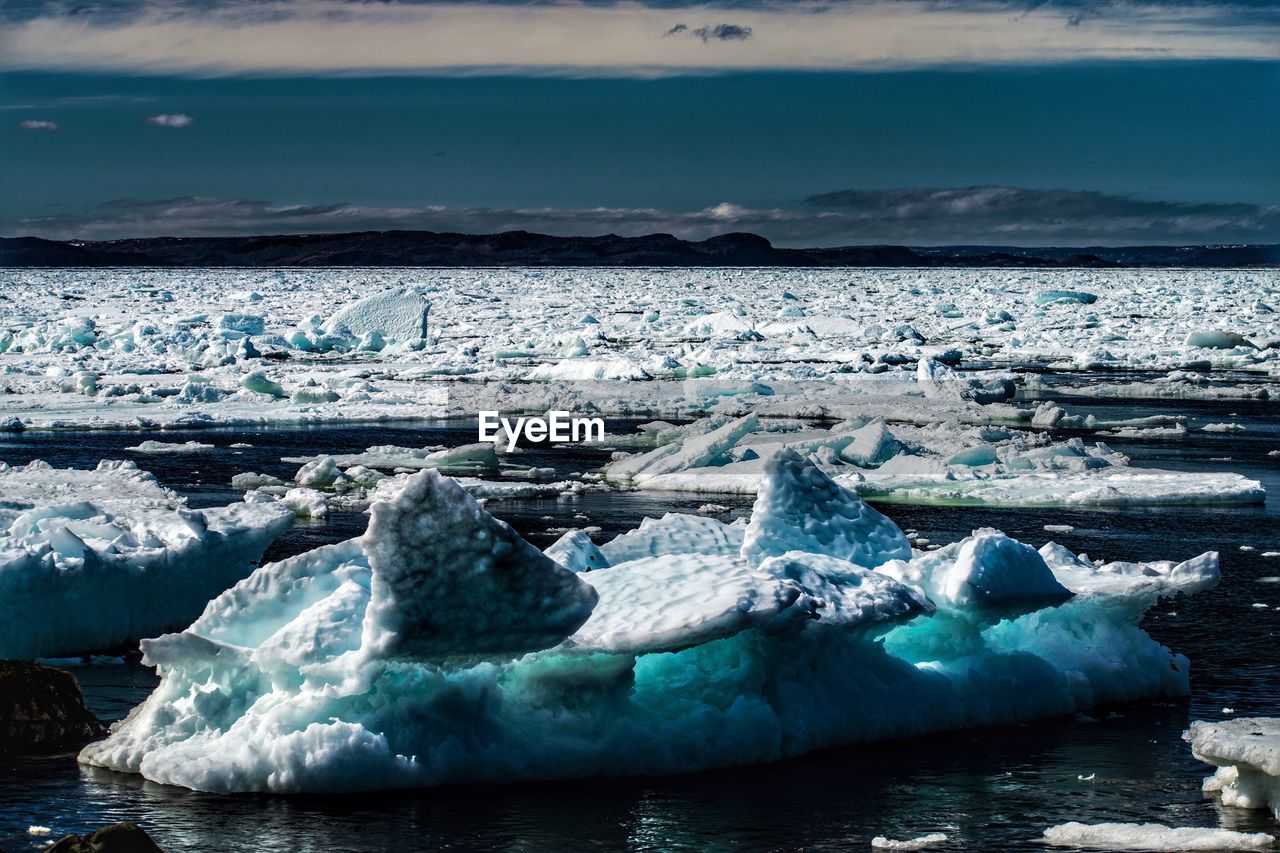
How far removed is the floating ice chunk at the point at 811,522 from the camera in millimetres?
8062

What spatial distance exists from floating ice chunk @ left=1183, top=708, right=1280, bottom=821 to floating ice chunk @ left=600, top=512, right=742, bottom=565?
2.61m

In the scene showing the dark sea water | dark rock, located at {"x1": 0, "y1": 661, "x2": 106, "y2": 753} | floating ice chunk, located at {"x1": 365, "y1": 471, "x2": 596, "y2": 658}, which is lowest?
the dark sea water

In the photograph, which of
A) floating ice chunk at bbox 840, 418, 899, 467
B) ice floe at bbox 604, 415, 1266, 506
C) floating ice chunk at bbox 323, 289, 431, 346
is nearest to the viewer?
ice floe at bbox 604, 415, 1266, 506

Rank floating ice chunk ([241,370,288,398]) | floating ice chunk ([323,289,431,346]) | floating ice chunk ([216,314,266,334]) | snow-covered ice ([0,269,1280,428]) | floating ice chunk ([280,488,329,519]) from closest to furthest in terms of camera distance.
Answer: floating ice chunk ([280,488,329,519])
snow-covered ice ([0,269,1280,428])
floating ice chunk ([241,370,288,398])
floating ice chunk ([323,289,431,346])
floating ice chunk ([216,314,266,334])

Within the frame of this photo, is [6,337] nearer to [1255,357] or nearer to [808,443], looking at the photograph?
[808,443]

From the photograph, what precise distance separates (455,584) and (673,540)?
7.03ft

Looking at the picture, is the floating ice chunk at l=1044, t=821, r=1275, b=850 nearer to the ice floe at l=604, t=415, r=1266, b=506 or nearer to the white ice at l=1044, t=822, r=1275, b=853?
the white ice at l=1044, t=822, r=1275, b=853

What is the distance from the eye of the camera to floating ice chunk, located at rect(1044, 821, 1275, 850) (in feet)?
18.6

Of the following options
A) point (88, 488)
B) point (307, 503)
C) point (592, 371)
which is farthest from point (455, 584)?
point (592, 371)

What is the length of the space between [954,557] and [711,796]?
2.27 metres

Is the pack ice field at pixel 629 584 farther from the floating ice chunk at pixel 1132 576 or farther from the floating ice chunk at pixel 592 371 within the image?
the floating ice chunk at pixel 592 371

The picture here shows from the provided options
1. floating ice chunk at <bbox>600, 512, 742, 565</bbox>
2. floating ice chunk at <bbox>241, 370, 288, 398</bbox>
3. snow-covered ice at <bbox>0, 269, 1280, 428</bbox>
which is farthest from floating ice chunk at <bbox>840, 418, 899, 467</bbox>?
floating ice chunk at <bbox>241, 370, 288, 398</bbox>

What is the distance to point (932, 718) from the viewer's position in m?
7.40

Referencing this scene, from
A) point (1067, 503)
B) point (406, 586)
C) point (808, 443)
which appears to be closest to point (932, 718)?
point (406, 586)
